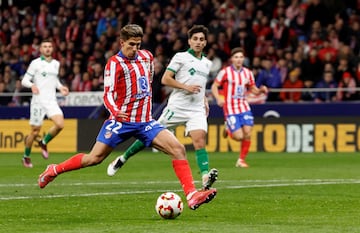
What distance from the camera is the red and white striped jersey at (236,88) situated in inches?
795

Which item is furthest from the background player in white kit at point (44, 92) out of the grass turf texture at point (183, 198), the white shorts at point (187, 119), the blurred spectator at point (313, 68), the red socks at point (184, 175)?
the red socks at point (184, 175)

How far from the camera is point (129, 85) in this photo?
11.3 meters

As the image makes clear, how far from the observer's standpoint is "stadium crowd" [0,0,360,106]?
85.6 feet

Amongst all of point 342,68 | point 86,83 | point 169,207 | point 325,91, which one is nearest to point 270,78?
point 325,91

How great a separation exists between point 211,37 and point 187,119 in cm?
1296

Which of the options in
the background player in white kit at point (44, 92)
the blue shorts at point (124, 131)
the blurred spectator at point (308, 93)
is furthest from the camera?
the blurred spectator at point (308, 93)

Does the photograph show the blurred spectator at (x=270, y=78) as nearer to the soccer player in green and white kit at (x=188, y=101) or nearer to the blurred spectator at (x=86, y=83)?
the blurred spectator at (x=86, y=83)

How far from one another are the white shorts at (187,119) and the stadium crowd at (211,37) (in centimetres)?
1063

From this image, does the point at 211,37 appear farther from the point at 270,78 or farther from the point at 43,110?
the point at 43,110

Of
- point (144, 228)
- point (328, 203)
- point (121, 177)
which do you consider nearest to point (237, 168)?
point (121, 177)

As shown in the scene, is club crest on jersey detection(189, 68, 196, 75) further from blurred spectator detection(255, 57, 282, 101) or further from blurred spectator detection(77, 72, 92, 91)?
blurred spectator detection(77, 72, 92, 91)

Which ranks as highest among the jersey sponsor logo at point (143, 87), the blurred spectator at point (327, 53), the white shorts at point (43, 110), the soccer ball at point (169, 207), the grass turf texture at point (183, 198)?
the blurred spectator at point (327, 53)

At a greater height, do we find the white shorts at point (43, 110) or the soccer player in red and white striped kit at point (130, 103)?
the soccer player in red and white striped kit at point (130, 103)

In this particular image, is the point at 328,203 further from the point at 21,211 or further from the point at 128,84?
the point at 21,211
